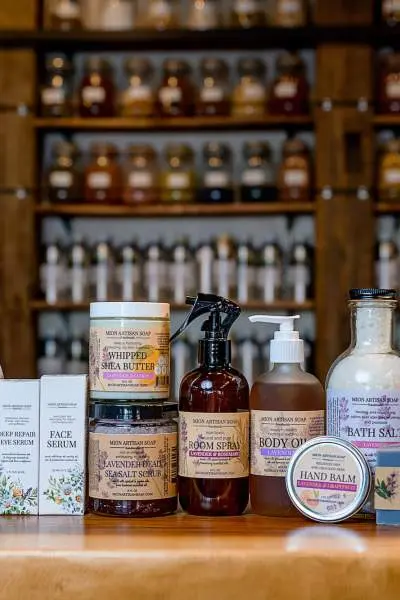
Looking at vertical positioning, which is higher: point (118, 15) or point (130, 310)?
point (118, 15)

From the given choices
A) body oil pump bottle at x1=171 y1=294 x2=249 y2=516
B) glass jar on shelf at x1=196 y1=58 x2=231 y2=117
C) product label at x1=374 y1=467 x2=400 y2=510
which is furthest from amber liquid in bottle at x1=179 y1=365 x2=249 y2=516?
glass jar on shelf at x1=196 y1=58 x2=231 y2=117

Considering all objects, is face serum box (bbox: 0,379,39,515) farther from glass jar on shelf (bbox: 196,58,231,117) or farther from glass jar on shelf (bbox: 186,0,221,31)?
glass jar on shelf (bbox: 186,0,221,31)

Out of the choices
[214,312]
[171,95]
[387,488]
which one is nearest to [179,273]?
[171,95]

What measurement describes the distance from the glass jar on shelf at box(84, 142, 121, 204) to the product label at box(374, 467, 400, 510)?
7.72 ft

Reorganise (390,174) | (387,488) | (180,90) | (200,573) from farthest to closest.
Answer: (180,90), (390,174), (387,488), (200,573)

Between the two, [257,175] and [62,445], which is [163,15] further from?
[62,445]

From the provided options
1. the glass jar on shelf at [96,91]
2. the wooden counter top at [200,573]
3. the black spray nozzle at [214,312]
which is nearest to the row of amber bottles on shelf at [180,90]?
the glass jar on shelf at [96,91]

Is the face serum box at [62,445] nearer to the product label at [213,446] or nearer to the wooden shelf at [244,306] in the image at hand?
the product label at [213,446]

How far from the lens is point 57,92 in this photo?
3.13 meters

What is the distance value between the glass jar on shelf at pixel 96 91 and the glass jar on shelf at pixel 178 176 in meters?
0.25

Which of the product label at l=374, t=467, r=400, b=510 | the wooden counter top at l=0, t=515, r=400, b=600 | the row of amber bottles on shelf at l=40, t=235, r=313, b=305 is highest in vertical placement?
the row of amber bottles on shelf at l=40, t=235, r=313, b=305

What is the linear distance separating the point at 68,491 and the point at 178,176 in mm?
2264

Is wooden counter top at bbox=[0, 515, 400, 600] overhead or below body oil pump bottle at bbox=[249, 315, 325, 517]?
below

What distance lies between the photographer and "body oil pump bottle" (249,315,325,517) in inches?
34.8
